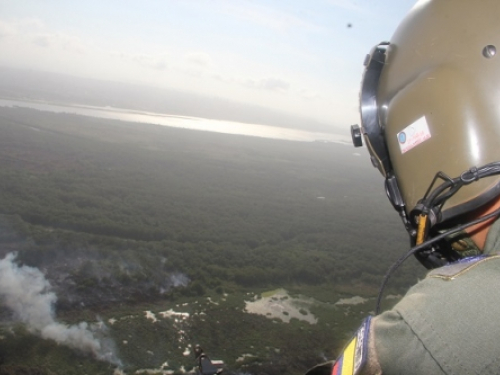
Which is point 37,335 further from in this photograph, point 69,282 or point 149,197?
point 149,197

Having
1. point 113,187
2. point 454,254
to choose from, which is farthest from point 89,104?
point 454,254

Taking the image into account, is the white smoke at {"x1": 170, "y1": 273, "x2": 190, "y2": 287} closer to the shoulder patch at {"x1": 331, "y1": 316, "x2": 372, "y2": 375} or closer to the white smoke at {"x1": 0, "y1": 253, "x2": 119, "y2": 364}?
the white smoke at {"x1": 0, "y1": 253, "x2": 119, "y2": 364}

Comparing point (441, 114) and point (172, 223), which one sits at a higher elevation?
point (441, 114)

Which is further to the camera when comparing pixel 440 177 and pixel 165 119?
pixel 165 119

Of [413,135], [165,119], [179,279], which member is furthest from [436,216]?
[165,119]

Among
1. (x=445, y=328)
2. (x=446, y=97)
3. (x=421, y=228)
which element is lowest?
(x=445, y=328)

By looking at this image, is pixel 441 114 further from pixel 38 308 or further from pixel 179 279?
pixel 179 279

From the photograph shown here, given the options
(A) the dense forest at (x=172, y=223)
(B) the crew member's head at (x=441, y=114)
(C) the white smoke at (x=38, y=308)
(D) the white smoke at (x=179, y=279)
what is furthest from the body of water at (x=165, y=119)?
(B) the crew member's head at (x=441, y=114)
